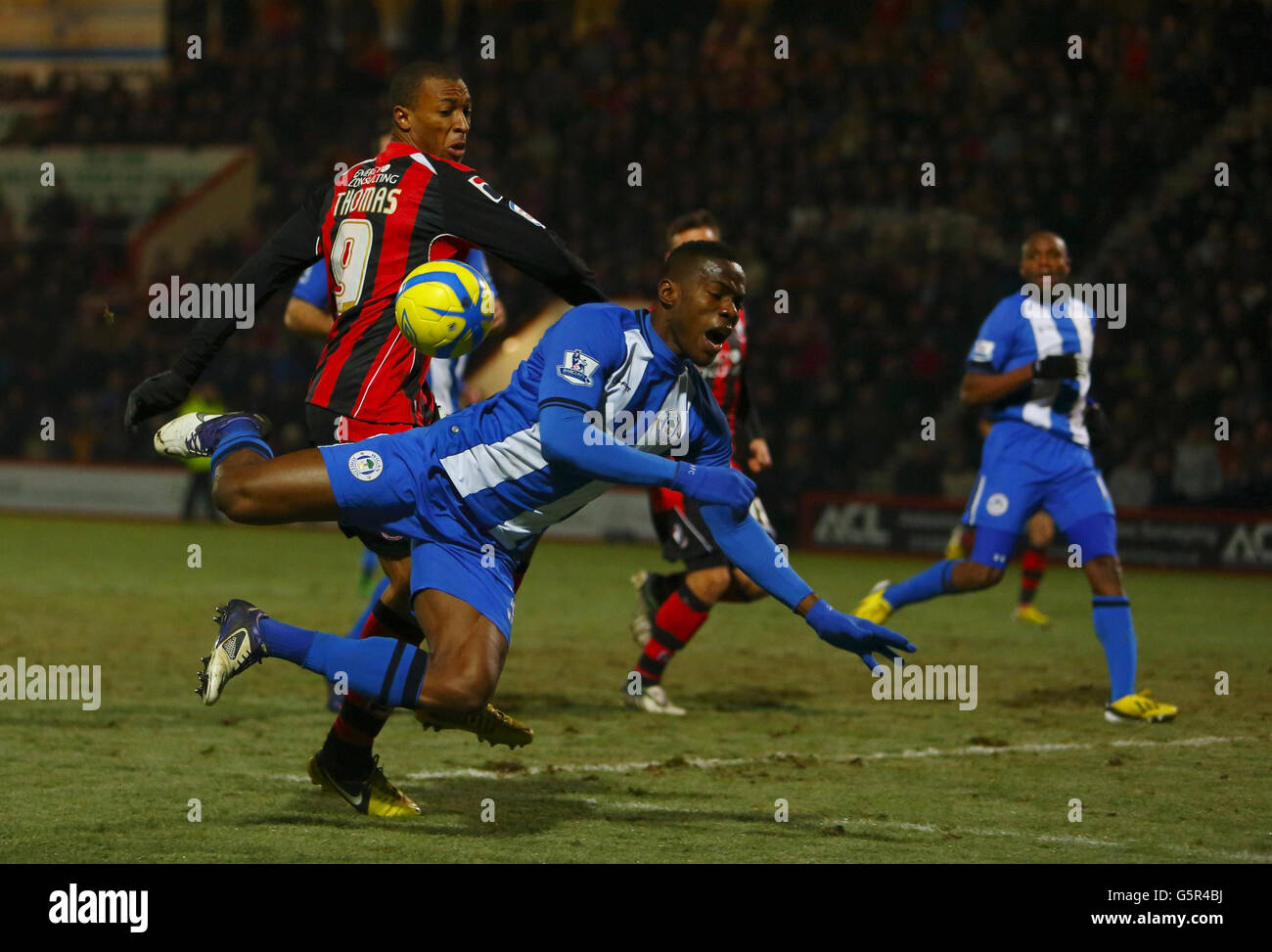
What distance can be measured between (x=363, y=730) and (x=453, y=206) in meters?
1.83

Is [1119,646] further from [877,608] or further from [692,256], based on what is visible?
[692,256]

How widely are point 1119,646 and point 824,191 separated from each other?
14247 millimetres

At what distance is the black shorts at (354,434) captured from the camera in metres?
5.64

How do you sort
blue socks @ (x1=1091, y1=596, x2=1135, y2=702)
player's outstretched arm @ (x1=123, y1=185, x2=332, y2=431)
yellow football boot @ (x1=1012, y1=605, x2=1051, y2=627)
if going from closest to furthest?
player's outstretched arm @ (x1=123, y1=185, x2=332, y2=431)
blue socks @ (x1=1091, y1=596, x2=1135, y2=702)
yellow football boot @ (x1=1012, y1=605, x2=1051, y2=627)

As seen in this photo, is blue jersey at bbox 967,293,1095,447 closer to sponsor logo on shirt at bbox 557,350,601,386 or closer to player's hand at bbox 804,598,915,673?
player's hand at bbox 804,598,915,673

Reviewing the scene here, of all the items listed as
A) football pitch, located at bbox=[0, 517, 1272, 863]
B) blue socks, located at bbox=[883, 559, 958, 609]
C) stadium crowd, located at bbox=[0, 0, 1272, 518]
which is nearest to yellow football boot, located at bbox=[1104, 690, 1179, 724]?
football pitch, located at bbox=[0, 517, 1272, 863]

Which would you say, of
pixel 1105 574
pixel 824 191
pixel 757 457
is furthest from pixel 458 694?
pixel 824 191

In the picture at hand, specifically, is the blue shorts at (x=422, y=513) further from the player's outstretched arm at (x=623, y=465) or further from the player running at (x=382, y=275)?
the player's outstretched arm at (x=623, y=465)

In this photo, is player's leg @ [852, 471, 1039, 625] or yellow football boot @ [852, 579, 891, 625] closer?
player's leg @ [852, 471, 1039, 625]

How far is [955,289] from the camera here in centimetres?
1975

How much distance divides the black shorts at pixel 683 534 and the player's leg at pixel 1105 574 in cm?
152

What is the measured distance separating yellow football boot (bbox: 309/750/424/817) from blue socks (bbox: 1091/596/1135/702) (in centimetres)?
384

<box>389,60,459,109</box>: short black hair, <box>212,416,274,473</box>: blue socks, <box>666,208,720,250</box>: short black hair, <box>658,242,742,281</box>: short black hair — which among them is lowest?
<box>212,416,274,473</box>: blue socks

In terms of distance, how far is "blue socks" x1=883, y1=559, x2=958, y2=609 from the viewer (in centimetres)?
905
